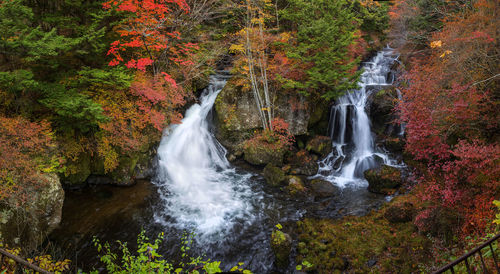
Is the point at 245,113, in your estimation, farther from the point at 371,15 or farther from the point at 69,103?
the point at 371,15

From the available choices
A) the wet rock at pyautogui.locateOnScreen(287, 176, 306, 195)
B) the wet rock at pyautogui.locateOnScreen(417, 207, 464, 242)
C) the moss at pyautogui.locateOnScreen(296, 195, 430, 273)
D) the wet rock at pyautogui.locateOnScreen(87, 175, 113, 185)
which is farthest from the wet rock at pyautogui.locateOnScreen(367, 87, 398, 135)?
the wet rock at pyautogui.locateOnScreen(87, 175, 113, 185)

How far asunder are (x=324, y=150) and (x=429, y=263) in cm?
798

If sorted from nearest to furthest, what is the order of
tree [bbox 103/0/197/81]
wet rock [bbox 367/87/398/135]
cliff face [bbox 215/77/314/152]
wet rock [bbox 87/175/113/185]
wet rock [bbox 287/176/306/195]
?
tree [bbox 103/0/197/81]
wet rock [bbox 87/175/113/185]
wet rock [bbox 287/176/306/195]
wet rock [bbox 367/87/398/135]
cliff face [bbox 215/77/314/152]

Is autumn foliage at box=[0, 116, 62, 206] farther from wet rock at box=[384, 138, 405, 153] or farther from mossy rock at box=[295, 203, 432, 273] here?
wet rock at box=[384, 138, 405, 153]

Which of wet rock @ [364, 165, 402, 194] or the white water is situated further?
wet rock @ [364, 165, 402, 194]

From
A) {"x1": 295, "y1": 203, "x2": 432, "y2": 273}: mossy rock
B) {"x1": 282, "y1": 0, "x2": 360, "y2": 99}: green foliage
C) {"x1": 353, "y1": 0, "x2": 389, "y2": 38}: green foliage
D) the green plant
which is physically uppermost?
{"x1": 353, "y1": 0, "x2": 389, "y2": 38}: green foliage

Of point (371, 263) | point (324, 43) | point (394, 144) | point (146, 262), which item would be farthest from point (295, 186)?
point (324, 43)

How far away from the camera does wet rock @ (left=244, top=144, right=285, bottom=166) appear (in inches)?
504

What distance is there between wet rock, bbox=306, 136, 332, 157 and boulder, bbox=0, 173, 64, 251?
36.9 feet

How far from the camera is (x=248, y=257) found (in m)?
7.37

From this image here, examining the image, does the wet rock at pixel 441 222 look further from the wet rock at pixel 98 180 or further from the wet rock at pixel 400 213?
the wet rock at pixel 98 180

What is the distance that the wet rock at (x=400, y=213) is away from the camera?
26.0ft

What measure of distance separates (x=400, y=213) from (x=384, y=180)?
8.20 feet

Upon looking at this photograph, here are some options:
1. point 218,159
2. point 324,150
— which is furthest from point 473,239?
point 218,159
